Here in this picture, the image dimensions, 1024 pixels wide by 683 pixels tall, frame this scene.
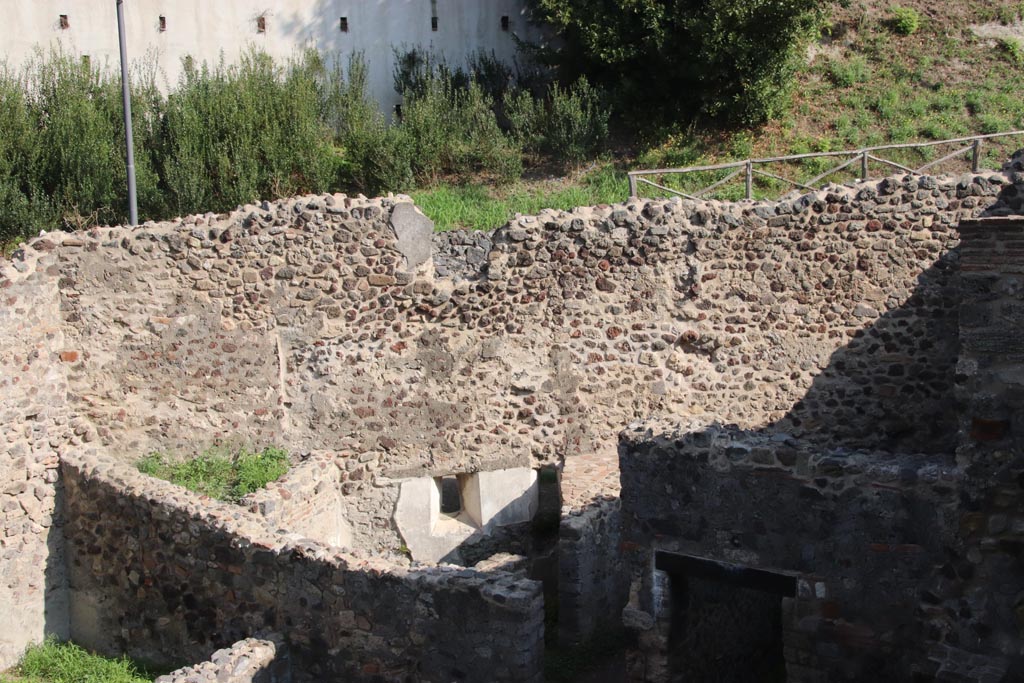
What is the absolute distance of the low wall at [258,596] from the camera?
784cm

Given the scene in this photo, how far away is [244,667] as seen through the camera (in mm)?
8531

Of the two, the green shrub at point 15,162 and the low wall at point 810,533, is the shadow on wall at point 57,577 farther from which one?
the green shrub at point 15,162

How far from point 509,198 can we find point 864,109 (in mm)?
5733

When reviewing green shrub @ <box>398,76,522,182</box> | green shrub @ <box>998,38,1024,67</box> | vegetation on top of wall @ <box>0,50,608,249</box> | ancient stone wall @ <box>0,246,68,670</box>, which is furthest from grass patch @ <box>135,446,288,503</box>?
green shrub @ <box>998,38,1024,67</box>

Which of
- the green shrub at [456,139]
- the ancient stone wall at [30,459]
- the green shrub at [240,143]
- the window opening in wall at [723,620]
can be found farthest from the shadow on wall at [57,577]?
the green shrub at [456,139]

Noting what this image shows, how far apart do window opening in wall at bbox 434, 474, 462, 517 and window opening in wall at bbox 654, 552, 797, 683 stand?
385cm

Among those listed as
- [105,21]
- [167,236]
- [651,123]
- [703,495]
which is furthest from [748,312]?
[105,21]

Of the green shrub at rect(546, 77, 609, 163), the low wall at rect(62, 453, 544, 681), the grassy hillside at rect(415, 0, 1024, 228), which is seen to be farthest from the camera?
the green shrub at rect(546, 77, 609, 163)

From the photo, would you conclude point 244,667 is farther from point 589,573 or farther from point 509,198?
point 509,198

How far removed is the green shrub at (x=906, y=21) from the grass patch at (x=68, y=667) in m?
15.9

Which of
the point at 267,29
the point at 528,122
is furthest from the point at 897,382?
the point at 267,29

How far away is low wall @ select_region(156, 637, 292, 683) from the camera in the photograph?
8.35 meters

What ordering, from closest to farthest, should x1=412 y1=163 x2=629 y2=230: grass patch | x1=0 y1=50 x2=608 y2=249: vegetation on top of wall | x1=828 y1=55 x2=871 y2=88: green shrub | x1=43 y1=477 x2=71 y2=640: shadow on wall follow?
x1=43 y1=477 x2=71 y2=640: shadow on wall → x1=412 y1=163 x2=629 y2=230: grass patch → x1=0 y1=50 x2=608 y2=249: vegetation on top of wall → x1=828 y1=55 x2=871 y2=88: green shrub

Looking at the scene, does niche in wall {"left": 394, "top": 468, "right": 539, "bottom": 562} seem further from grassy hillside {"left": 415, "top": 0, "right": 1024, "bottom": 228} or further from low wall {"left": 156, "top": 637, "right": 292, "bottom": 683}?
grassy hillside {"left": 415, "top": 0, "right": 1024, "bottom": 228}
